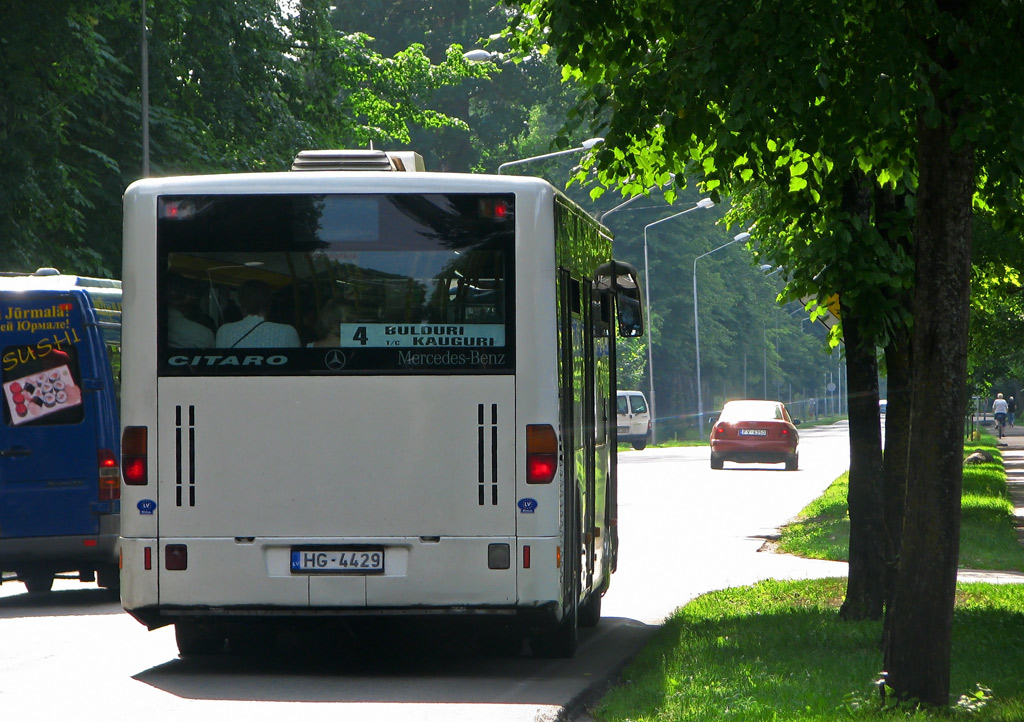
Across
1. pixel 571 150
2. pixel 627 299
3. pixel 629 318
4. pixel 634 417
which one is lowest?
pixel 634 417

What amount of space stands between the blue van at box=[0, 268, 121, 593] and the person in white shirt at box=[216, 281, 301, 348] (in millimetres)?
4740

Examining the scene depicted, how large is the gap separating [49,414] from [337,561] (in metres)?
5.33

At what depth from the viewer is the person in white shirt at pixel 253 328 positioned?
892 cm

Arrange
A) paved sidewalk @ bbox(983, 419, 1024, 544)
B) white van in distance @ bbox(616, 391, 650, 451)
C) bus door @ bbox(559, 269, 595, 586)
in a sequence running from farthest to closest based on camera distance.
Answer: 1. white van in distance @ bbox(616, 391, 650, 451)
2. paved sidewalk @ bbox(983, 419, 1024, 544)
3. bus door @ bbox(559, 269, 595, 586)

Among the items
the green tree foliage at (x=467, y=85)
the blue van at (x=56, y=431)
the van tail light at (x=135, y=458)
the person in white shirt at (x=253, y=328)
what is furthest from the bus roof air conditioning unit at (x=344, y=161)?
the green tree foliage at (x=467, y=85)

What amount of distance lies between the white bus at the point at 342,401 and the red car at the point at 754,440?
29.9 m

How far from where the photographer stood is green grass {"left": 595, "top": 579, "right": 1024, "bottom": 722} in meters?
7.43

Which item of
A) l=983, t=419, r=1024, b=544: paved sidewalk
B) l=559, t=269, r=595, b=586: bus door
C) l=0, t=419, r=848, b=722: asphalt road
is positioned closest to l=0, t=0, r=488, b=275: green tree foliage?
l=0, t=419, r=848, b=722: asphalt road

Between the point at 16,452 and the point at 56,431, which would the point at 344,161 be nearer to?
the point at 56,431

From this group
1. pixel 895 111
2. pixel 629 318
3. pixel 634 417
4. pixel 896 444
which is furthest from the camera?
pixel 634 417

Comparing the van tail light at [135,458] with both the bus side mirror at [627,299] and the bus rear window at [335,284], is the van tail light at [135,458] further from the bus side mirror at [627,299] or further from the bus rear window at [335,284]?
the bus side mirror at [627,299]

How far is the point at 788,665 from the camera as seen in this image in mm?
8891

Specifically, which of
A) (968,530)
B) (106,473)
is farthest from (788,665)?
(968,530)

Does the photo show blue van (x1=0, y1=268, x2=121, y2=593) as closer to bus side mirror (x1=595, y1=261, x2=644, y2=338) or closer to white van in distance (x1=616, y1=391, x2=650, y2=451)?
bus side mirror (x1=595, y1=261, x2=644, y2=338)
